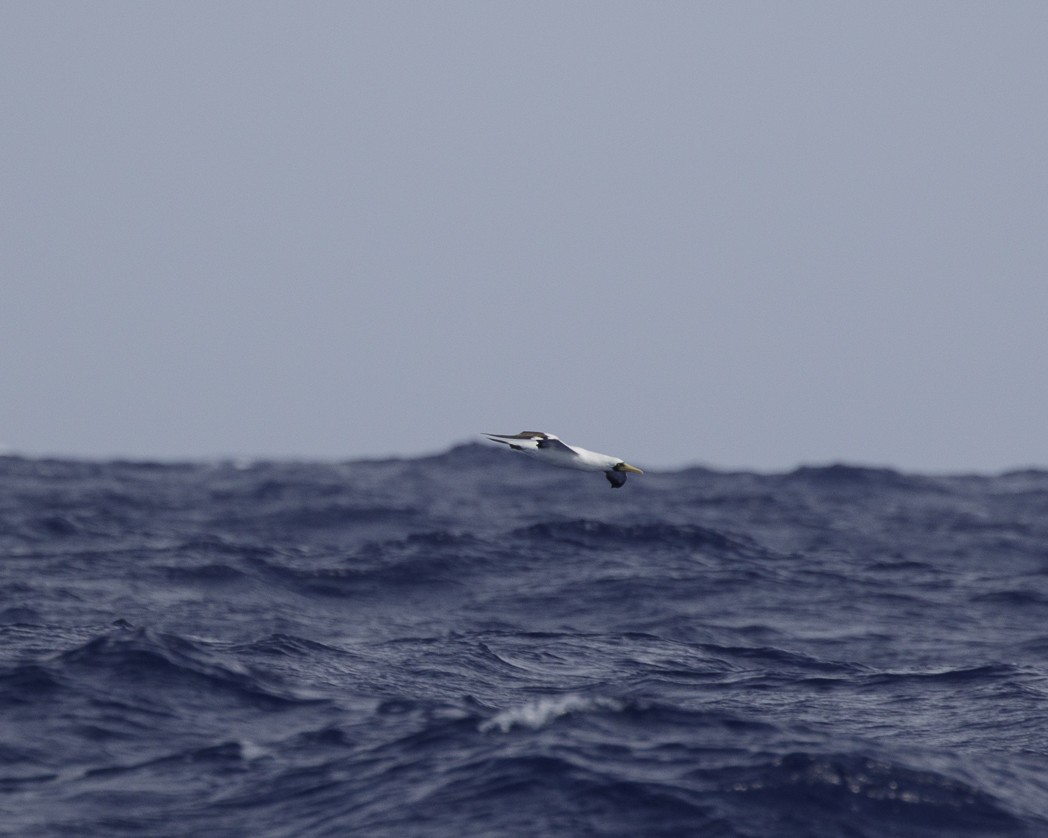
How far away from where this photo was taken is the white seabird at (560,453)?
54.2ft

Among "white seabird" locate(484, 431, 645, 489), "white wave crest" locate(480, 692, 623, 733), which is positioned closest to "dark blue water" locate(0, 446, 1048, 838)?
"white wave crest" locate(480, 692, 623, 733)

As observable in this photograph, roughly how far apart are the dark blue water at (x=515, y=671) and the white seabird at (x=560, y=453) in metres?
3.10

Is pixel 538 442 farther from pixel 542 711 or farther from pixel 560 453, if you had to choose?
pixel 542 711

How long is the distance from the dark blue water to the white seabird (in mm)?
3102

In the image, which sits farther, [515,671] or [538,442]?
[515,671]

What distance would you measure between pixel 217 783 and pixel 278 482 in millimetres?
34639

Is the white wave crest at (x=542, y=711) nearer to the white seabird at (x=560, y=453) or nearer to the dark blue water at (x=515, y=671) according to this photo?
the dark blue water at (x=515, y=671)

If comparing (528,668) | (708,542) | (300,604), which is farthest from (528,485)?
(528,668)

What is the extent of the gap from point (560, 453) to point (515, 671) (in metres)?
5.30

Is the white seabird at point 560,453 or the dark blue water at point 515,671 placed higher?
the white seabird at point 560,453

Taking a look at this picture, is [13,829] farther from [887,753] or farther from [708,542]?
[708,542]

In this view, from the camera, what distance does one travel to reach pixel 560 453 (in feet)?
54.6

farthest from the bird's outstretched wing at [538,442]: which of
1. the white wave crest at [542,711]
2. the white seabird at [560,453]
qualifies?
the white wave crest at [542,711]

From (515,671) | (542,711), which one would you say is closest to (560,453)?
(542,711)
